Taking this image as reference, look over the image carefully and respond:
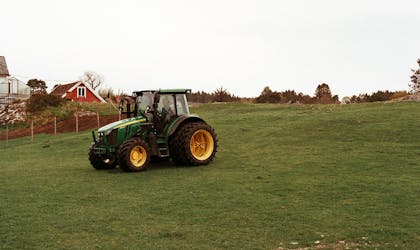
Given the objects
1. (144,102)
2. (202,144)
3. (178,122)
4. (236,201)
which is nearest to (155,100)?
(144,102)

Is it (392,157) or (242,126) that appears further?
(242,126)

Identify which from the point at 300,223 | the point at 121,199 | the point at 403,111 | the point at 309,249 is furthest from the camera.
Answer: the point at 403,111

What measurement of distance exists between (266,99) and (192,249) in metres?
40.4

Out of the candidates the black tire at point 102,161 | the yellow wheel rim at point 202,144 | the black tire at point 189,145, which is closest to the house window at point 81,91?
the black tire at point 102,161

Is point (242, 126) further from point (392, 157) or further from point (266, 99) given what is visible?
point (266, 99)

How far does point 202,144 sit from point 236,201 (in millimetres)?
5701

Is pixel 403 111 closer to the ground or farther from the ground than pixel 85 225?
farther from the ground

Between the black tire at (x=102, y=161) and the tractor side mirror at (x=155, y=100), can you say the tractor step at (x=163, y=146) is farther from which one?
the black tire at (x=102, y=161)

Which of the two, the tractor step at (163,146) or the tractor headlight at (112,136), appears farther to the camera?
the tractor step at (163,146)

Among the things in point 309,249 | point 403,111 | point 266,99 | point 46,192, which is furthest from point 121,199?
point 266,99

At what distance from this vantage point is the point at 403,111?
2241 cm

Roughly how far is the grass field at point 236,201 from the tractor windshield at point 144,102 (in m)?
1.64

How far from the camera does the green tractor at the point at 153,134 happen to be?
42.5 feet

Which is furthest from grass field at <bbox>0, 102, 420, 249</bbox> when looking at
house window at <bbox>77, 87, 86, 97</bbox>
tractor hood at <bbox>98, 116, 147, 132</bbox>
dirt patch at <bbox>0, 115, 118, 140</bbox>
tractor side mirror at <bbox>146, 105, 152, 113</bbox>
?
house window at <bbox>77, 87, 86, 97</bbox>
